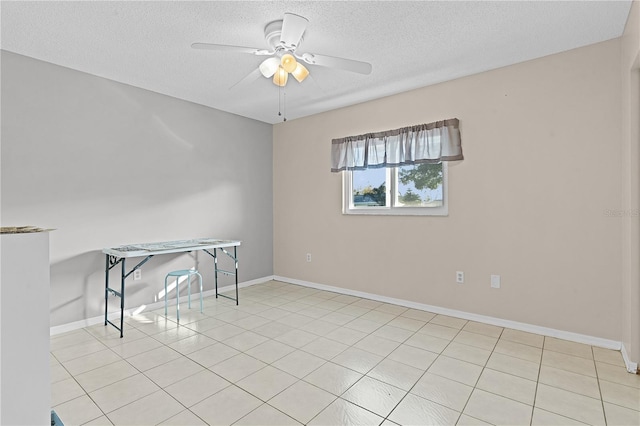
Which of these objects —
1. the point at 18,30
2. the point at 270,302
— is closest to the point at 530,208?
the point at 270,302

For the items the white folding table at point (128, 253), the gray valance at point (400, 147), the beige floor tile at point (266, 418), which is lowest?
the beige floor tile at point (266, 418)

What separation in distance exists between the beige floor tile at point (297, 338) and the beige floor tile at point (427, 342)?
32.5 inches

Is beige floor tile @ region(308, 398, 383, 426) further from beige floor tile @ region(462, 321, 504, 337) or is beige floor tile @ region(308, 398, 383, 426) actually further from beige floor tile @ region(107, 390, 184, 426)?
beige floor tile @ region(462, 321, 504, 337)

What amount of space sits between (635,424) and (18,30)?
183 inches

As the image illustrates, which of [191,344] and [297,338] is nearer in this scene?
[191,344]

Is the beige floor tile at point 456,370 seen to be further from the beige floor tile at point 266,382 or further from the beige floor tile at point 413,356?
the beige floor tile at point 266,382

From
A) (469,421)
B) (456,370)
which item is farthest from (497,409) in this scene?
(456,370)

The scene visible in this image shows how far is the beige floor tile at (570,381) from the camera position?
6.64 feet

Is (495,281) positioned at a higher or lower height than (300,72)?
lower

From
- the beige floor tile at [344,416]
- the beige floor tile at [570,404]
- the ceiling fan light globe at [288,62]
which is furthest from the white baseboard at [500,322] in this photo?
the ceiling fan light globe at [288,62]

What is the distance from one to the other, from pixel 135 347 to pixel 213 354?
2.30 feet

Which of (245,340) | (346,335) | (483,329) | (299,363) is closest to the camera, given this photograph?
(299,363)

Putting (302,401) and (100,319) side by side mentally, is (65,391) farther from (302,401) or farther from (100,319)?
(302,401)

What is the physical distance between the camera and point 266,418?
179 centimetres
